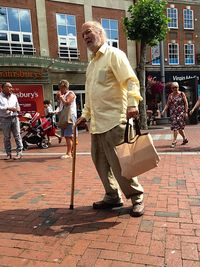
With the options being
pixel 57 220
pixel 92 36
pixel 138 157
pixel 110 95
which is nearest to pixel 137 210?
pixel 138 157

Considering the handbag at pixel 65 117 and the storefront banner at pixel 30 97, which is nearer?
the handbag at pixel 65 117

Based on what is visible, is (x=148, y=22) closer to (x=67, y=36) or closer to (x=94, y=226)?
(x=67, y=36)

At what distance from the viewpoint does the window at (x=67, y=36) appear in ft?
64.4

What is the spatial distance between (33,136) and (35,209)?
5958 mm

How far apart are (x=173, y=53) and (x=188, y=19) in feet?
12.4

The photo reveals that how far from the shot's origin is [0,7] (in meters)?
17.6

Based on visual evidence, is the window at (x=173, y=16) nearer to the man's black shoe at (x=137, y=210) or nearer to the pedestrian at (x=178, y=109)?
the pedestrian at (x=178, y=109)

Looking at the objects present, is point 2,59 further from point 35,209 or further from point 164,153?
point 35,209

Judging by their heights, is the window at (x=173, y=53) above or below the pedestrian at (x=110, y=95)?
above

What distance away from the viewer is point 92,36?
119 inches

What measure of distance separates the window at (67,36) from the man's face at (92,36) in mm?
17454

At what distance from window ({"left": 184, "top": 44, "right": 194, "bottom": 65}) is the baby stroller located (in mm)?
21356

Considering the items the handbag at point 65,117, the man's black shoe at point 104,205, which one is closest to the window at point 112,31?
the handbag at point 65,117

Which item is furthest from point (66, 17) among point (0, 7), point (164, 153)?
point (164, 153)
